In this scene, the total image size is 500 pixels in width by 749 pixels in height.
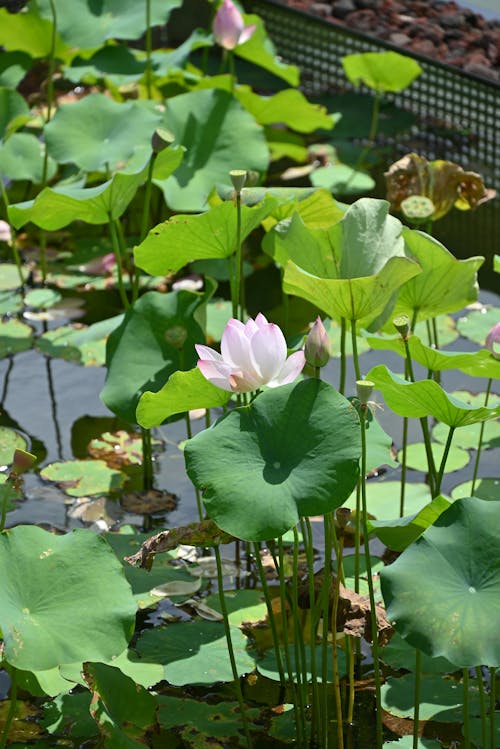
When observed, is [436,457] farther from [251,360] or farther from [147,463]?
[251,360]

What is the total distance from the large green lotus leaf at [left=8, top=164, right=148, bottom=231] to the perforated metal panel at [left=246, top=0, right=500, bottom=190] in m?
2.09

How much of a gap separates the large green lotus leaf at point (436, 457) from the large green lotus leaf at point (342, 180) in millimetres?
1518

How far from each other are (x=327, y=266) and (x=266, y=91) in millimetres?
3213

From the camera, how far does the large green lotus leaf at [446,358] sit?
5.24ft

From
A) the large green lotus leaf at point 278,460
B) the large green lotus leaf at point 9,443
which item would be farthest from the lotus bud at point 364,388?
the large green lotus leaf at point 9,443

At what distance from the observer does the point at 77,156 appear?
2910 mm

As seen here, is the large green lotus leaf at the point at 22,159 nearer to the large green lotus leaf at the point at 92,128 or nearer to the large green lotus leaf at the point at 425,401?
the large green lotus leaf at the point at 92,128

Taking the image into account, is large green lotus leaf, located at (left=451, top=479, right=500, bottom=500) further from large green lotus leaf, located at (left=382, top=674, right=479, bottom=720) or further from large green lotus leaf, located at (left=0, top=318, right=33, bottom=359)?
large green lotus leaf, located at (left=0, top=318, right=33, bottom=359)

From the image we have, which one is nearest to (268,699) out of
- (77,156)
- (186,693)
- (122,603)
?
(186,693)

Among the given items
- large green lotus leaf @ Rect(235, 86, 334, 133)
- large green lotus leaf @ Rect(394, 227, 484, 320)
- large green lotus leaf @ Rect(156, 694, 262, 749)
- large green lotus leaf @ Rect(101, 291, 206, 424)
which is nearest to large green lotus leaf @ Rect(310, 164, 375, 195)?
large green lotus leaf @ Rect(235, 86, 334, 133)

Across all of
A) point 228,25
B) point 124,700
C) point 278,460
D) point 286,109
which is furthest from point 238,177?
point 286,109

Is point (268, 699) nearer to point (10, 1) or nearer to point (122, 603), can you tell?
point (122, 603)

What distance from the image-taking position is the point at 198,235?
6.29 feet

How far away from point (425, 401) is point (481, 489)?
Answer: 0.84 meters
